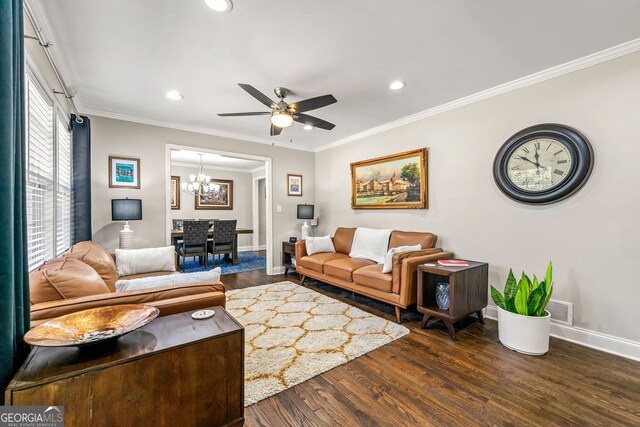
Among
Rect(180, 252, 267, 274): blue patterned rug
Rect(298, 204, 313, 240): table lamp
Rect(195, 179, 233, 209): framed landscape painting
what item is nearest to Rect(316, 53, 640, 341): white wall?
Rect(298, 204, 313, 240): table lamp

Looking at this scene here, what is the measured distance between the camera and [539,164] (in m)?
2.70

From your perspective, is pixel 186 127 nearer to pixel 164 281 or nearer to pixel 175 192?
pixel 164 281

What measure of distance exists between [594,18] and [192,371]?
11.1 ft

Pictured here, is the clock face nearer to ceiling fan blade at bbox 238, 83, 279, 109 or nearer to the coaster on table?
ceiling fan blade at bbox 238, 83, 279, 109

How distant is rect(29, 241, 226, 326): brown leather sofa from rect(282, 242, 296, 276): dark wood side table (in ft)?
10.1

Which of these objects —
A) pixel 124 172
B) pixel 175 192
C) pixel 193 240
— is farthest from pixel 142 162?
pixel 175 192

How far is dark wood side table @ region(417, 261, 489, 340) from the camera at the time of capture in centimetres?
256

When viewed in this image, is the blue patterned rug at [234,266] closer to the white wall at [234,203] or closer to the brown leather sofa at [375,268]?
the white wall at [234,203]

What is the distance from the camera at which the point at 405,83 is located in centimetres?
290

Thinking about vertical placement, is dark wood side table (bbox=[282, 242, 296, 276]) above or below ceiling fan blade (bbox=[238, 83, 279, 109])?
below

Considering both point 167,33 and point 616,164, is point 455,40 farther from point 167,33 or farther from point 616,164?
point 167,33

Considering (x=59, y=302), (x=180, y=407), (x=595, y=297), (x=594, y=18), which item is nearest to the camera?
(x=180, y=407)

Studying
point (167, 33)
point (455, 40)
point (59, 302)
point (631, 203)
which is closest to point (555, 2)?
point (455, 40)

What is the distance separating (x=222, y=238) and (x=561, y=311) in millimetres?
5516
